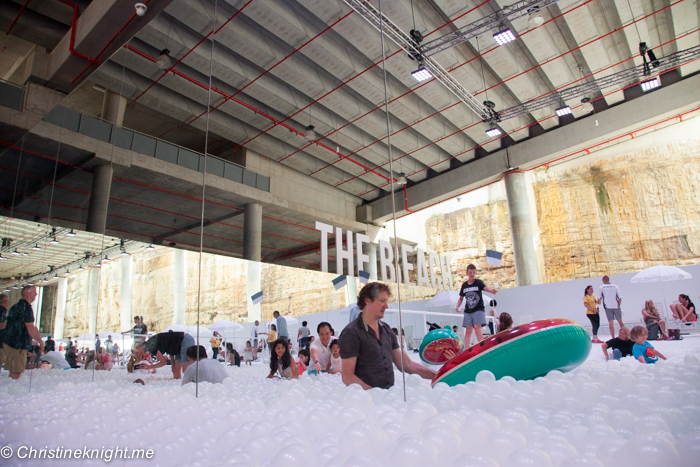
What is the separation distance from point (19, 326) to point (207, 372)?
1.87m

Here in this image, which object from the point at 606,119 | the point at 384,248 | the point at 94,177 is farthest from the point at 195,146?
the point at 606,119

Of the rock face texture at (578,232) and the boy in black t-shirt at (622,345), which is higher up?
the rock face texture at (578,232)

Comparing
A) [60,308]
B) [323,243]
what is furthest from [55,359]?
[323,243]

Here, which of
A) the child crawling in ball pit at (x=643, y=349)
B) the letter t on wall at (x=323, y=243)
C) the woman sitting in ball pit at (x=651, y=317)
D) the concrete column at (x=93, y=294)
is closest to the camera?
Result: the child crawling in ball pit at (x=643, y=349)

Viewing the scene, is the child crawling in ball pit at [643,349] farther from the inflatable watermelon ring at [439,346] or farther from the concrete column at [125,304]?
the concrete column at [125,304]

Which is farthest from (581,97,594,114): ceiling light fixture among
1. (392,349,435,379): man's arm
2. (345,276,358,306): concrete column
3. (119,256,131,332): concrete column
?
(119,256,131,332): concrete column

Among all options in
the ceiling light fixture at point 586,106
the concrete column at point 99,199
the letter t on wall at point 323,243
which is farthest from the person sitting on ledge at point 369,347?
the ceiling light fixture at point 586,106

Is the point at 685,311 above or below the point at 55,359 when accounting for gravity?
above

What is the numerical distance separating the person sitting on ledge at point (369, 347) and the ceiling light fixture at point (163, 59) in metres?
8.12

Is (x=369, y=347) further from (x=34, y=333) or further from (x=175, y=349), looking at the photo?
(x=34, y=333)

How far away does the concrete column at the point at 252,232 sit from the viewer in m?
11.7

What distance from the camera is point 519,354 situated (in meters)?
2.48

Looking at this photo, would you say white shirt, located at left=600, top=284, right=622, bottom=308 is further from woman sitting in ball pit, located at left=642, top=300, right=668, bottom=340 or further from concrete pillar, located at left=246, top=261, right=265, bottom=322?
concrete pillar, located at left=246, top=261, right=265, bottom=322

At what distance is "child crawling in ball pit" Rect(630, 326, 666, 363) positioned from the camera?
11.9ft
